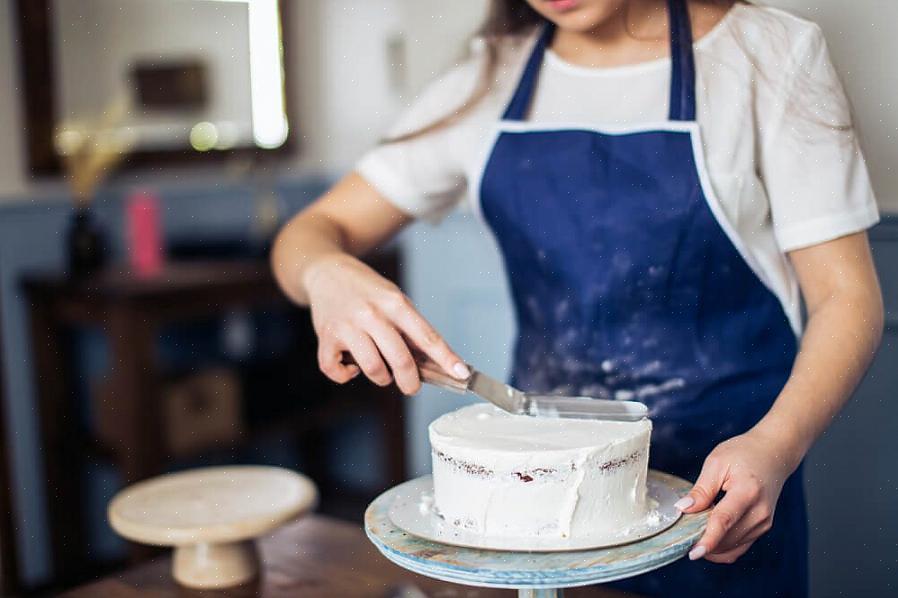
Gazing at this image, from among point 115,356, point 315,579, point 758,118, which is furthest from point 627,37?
point 115,356

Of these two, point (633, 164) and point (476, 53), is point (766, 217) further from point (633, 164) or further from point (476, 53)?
Answer: point (476, 53)

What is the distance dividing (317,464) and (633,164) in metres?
2.25

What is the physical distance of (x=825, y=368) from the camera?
89cm

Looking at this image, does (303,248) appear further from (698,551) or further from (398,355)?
(698,551)

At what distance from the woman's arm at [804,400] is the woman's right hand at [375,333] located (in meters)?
0.22

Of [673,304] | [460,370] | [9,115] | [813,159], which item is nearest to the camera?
[460,370]

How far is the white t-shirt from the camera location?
969mm

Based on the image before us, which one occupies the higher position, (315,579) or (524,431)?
(524,431)

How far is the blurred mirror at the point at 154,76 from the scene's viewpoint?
2.48 m

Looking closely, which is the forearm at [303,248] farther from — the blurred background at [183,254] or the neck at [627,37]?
the blurred background at [183,254]

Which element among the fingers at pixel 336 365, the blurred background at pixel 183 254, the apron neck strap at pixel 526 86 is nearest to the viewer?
the fingers at pixel 336 365

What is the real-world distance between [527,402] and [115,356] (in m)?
1.66

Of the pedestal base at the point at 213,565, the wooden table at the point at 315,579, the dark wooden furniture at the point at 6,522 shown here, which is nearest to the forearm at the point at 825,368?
the wooden table at the point at 315,579

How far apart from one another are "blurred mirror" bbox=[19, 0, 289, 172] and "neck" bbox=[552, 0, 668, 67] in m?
1.73
